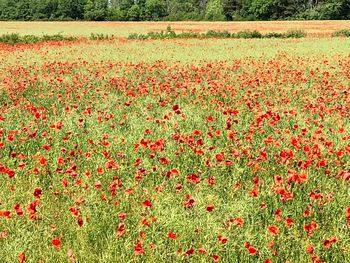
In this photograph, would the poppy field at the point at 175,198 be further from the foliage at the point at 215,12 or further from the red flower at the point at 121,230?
the foliage at the point at 215,12

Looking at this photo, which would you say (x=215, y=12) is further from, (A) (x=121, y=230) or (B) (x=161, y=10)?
(A) (x=121, y=230)

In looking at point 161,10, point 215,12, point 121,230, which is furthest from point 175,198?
point 161,10

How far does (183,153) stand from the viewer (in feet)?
18.9

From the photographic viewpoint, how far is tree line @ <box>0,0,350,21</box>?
92.1 metres

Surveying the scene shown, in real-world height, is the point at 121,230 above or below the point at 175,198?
above

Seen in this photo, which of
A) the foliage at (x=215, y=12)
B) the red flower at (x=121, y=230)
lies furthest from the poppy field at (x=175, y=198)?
the foliage at (x=215, y=12)

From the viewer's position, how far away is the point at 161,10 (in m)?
117

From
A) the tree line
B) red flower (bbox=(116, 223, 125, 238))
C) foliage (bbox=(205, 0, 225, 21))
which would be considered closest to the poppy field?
red flower (bbox=(116, 223, 125, 238))

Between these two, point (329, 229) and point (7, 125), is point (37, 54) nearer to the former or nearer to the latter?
point (7, 125)

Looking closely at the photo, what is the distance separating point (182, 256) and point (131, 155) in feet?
8.67

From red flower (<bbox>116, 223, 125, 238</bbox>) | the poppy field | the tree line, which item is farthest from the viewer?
the tree line

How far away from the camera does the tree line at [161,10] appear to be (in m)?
92.1

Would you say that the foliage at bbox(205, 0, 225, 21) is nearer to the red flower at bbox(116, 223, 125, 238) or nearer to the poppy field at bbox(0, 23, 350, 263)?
the poppy field at bbox(0, 23, 350, 263)

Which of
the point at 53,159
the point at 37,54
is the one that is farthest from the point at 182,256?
the point at 37,54
